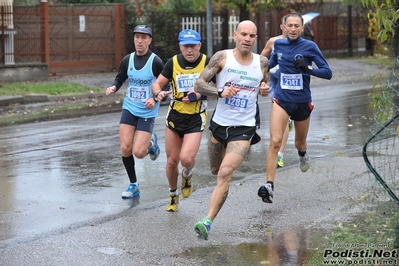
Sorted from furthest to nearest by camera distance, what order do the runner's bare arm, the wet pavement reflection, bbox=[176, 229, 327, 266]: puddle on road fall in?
the runner's bare arm
the wet pavement reflection
bbox=[176, 229, 327, 266]: puddle on road

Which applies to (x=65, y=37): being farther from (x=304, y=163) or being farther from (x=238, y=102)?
(x=238, y=102)

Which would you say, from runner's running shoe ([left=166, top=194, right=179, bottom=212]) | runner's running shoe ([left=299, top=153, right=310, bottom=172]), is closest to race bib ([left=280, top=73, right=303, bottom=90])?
runner's running shoe ([left=299, top=153, right=310, bottom=172])

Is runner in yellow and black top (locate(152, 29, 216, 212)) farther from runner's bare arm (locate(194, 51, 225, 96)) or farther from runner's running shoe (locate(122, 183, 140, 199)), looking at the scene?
runner's running shoe (locate(122, 183, 140, 199))

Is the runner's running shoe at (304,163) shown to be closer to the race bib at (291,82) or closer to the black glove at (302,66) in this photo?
the race bib at (291,82)

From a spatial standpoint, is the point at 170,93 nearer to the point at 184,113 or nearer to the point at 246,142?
the point at 184,113

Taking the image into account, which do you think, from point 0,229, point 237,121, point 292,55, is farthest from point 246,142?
point 0,229

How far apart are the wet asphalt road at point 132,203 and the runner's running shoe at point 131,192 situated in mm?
75

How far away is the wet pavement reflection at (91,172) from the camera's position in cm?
724

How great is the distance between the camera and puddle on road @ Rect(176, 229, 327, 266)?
6457 millimetres

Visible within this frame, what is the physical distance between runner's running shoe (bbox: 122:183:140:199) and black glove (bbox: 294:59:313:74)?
7.21 ft

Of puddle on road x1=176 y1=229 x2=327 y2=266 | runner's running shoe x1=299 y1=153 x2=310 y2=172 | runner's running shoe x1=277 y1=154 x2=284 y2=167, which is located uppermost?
runner's running shoe x1=299 y1=153 x2=310 y2=172

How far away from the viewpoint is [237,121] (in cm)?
758

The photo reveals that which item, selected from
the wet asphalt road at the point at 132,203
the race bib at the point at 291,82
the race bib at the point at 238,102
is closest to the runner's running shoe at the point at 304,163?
the wet asphalt road at the point at 132,203

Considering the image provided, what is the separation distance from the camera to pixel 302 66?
27.9 ft
